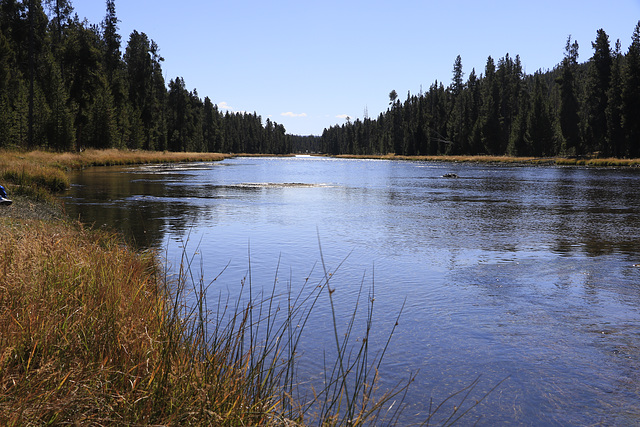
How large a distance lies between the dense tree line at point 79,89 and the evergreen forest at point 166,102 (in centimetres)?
14

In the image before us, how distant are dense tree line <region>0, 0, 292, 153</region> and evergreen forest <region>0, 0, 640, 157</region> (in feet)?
0.46

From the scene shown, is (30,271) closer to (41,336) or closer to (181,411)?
(41,336)

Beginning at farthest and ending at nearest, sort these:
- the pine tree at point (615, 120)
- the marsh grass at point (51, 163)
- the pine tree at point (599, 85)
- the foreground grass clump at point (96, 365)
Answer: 1. the pine tree at point (599, 85)
2. the pine tree at point (615, 120)
3. the marsh grass at point (51, 163)
4. the foreground grass clump at point (96, 365)

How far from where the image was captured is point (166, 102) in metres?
104

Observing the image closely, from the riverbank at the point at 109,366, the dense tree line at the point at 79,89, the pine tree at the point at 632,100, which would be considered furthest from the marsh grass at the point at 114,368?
the pine tree at the point at 632,100

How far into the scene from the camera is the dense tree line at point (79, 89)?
5291 cm

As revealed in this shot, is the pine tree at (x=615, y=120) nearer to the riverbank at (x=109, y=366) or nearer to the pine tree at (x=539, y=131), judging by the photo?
the pine tree at (x=539, y=131)

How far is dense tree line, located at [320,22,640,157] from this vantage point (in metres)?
70.2

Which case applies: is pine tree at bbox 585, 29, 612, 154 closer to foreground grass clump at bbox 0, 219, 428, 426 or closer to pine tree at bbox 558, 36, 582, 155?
pine tree at bbox 558, 36, 582, 155

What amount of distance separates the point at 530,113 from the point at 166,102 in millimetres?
65937

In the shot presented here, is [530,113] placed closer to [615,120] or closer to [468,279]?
[615,120]

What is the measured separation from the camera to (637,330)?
23.3ft

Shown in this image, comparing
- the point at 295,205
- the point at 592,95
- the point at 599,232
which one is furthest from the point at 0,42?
the point at 592,95

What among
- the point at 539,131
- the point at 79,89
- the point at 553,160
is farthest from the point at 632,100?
the point at 79,89
